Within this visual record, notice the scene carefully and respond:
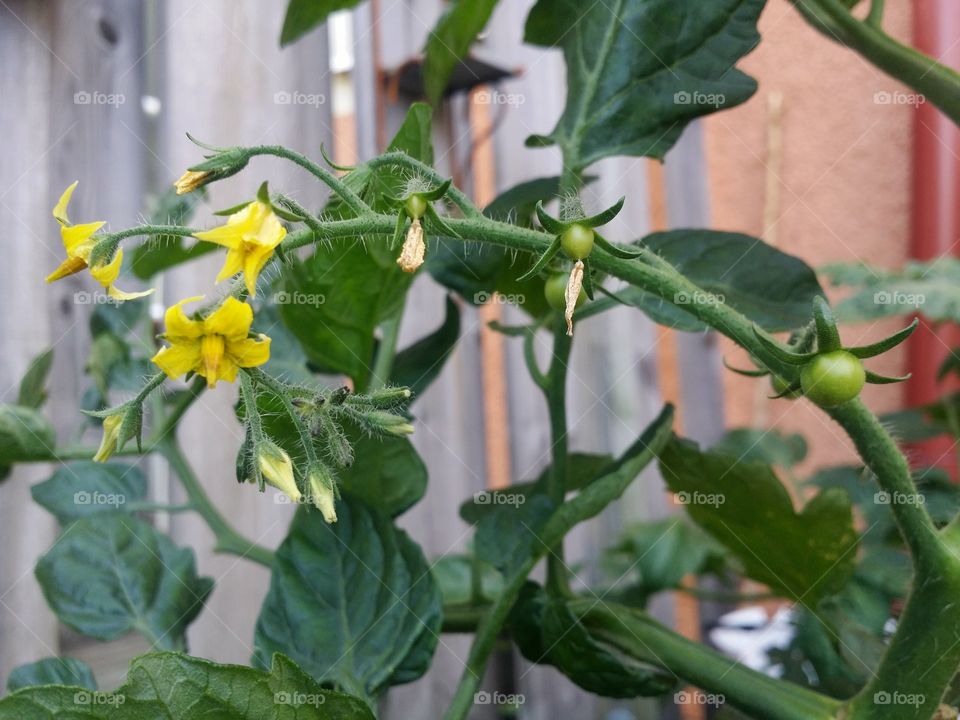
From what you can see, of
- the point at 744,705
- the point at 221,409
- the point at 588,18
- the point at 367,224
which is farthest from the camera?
the point at 221,409

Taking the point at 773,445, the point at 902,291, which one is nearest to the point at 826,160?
the point at 773,445

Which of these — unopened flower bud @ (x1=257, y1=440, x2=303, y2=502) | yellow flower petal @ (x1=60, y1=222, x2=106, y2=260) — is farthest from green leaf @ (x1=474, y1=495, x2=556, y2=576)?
yellow flower petal @ (x1=60, y1=222, x2=106, y2=260)

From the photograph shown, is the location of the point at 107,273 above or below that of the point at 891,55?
below

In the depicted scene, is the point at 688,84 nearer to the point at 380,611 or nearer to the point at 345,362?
the point at 345,362

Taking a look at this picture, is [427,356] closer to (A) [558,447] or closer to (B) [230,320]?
(A) [558,447]

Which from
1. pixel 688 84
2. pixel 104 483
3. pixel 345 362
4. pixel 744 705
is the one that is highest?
pixel 688 84

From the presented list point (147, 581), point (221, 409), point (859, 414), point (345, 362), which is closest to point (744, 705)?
point (859, 414)

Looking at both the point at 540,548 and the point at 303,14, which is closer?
the point at 540,548
